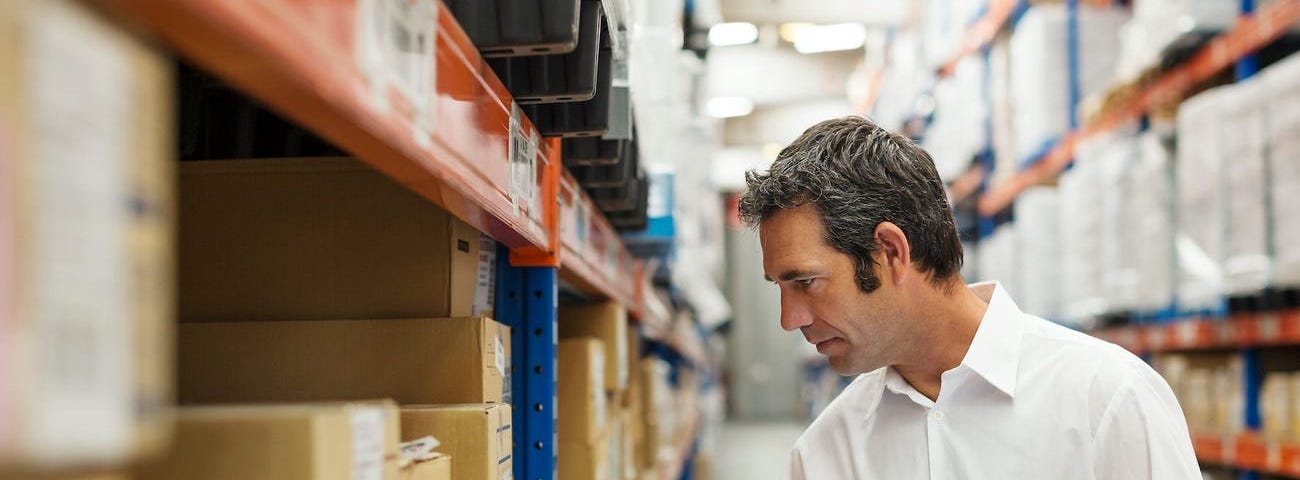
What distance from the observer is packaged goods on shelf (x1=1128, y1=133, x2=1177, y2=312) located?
12.3 feet

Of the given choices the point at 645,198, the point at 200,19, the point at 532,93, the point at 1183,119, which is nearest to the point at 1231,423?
the point at 1183,119

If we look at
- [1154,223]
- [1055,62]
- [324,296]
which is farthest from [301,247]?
[1055,62]

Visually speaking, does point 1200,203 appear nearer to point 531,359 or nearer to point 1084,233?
point 1084,233

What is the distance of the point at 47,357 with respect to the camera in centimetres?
52

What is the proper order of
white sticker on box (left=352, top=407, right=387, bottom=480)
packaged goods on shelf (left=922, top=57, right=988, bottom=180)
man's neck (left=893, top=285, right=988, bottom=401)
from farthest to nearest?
packaged goods on shelf (left=922, top=57, right=988, bottom=180), man's neck (left=893, top=285, right=988, bottom=401), white sticker on box (left=352, top=407, right=387, bottom=480)

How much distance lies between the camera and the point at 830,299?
6.74 feet

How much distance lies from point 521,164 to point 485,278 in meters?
0.35

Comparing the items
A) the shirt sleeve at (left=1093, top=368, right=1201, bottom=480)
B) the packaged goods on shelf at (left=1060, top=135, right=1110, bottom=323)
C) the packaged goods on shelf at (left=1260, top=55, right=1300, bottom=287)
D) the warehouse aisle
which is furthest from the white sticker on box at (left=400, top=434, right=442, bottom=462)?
the warehouse aisle

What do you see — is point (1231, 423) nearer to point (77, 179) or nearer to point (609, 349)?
point (609, 349)

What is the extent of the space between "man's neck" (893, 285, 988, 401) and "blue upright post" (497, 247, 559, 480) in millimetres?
647

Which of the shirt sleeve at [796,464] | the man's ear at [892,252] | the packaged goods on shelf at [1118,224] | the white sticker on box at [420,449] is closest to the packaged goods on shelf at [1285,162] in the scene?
the packaged goods on shelf at [1118,224]

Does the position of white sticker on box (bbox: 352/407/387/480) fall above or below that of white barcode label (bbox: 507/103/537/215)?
below

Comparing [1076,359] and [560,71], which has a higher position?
[560,71]

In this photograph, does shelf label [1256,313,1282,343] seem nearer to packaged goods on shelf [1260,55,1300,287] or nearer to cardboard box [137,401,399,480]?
packaged goods on shelf [1260,55,1300,287]
